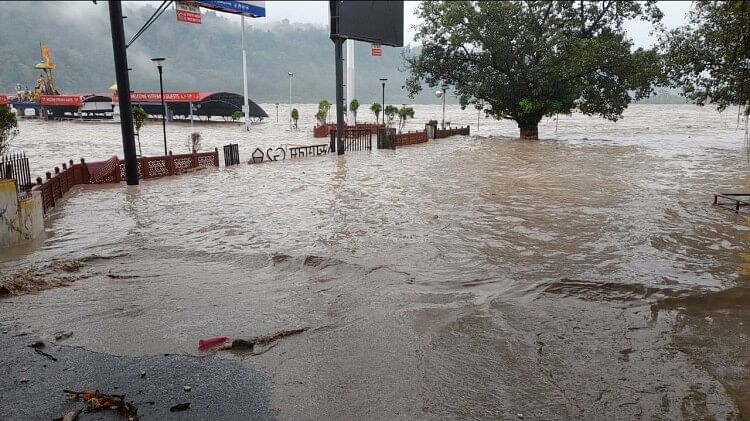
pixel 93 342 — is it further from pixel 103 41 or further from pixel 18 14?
pixel 103 41

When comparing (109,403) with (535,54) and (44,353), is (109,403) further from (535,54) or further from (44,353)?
(535,54)

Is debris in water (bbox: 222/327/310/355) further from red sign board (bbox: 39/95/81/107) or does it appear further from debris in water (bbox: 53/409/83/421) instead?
red sign board (bbox: 39/95/81/107)

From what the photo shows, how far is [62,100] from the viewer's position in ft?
185

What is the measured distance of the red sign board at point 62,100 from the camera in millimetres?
55500

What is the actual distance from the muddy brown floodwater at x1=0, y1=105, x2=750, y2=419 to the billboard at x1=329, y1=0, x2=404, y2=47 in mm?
11898

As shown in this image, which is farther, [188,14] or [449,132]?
[449,132]

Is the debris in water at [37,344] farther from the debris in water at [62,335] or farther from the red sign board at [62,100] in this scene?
the red sign board at [62,100]

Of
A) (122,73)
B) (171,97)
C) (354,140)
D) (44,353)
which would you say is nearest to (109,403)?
(44,353)

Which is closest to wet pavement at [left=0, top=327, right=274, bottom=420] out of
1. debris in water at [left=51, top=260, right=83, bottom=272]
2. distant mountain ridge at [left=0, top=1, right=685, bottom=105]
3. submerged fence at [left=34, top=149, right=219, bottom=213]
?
debris in water at [left=51, top=260, right=83, bottom=272]

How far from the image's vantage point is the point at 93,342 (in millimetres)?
5090

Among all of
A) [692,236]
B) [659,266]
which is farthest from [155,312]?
[692,236]

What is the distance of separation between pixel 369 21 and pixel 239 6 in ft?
52.8

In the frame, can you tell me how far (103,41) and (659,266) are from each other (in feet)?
678

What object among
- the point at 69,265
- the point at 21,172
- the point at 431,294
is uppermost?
the point at 21,172
